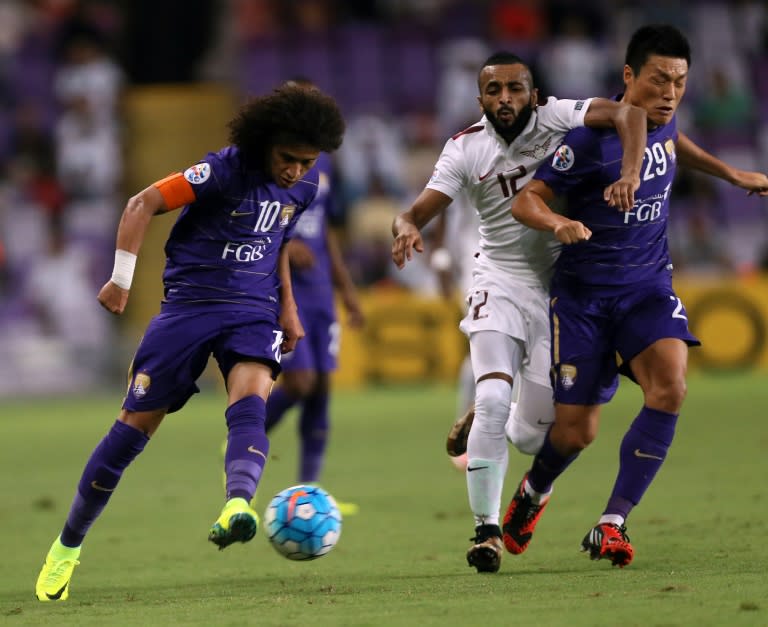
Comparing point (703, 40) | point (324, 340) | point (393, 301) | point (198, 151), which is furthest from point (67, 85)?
point (324, 340)

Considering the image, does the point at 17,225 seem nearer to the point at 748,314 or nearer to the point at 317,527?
the point at 748,314

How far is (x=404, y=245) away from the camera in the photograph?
243 inches

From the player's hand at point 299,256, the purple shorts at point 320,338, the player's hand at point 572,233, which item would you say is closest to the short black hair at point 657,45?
the player's hand at point 572,233

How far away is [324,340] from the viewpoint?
9.40 metres

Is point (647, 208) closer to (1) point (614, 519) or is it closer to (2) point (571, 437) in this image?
(2) point (571, 437)

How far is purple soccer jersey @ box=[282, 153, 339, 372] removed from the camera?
933 centimetres

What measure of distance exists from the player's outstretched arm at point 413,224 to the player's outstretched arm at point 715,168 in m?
1.17

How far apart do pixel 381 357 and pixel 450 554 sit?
1107 centimetres

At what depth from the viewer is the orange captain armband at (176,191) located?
5.94 meters

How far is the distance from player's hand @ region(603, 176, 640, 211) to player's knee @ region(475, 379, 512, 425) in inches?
38.6

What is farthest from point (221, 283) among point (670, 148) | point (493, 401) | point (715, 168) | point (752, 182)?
point (752, 182)

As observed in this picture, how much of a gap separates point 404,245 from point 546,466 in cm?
135

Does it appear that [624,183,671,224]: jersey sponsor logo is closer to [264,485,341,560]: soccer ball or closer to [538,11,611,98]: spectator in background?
[264,485,341,560]: soccer ball

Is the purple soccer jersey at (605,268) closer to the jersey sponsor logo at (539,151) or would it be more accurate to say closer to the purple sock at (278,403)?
the jersey sponsor logo at (539,151)
